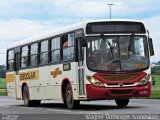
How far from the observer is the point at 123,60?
67.4ft

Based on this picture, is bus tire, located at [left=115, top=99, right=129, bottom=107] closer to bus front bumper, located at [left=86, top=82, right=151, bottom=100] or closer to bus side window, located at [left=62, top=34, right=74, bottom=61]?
bus front bumper, located at [left=86, top=82, right=151, bottom=100]

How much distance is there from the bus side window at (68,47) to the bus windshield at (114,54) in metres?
1.17

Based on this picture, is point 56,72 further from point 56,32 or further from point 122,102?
point 122,102

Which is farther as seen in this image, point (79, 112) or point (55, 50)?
point (55, 50)

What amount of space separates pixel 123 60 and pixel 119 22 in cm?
137

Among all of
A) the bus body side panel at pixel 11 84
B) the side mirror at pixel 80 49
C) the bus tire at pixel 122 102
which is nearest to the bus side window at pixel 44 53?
the bus tire at pixel 122 102

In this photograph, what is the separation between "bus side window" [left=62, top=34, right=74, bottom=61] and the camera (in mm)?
21594

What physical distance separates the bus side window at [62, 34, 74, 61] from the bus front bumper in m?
1.72

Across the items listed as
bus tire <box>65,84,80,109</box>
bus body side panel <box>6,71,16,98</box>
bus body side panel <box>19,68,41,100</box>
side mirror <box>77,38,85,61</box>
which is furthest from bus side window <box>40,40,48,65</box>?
bus body side panel <box>6,71,16,98</box>

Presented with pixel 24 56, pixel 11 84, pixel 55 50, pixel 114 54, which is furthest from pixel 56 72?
pixel 11 84

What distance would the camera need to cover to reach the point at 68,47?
71.7 ft

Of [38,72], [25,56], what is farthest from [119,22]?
[25,56]

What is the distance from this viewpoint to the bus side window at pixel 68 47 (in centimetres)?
2159

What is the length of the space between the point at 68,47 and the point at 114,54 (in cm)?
206
